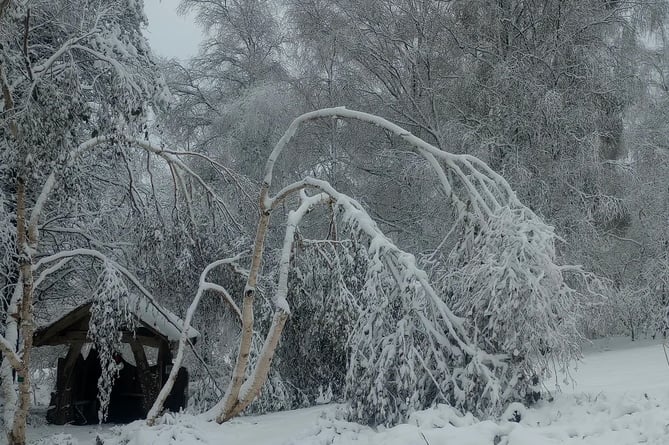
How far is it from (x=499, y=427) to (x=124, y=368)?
9213 millimetres

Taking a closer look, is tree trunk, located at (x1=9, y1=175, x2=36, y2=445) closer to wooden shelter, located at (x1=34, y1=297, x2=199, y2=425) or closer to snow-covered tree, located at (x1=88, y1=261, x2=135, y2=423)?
snow-covered tree, located at (x1=88, y1=261, x2=135, y2=423)

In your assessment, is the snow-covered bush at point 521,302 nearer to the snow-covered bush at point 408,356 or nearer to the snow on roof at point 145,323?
the snow-covered bush at point 408,356

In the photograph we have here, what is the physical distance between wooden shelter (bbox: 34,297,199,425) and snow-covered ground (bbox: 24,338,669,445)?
2205 mm

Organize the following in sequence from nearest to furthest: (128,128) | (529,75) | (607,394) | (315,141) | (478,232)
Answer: (607,394)
(128,128)
(478,232)
(529,75)
(315,141)

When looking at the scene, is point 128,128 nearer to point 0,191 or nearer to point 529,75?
point 0,191

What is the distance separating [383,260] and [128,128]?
116 inches

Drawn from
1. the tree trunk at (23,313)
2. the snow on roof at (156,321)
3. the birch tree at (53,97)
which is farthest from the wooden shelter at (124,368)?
the birch tree at (53,97)

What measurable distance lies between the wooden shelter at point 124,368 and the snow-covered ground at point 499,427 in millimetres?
2205

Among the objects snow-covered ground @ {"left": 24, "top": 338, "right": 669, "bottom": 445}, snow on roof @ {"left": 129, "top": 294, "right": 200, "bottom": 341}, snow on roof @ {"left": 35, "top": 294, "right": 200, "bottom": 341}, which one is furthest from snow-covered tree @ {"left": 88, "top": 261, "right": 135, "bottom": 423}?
snow on roof @ {"left": 35, "top": 294, "right": 200, "bottom": 341}

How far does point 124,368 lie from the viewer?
12773 millimetres

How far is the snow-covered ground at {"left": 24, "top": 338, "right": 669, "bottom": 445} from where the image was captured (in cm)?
505

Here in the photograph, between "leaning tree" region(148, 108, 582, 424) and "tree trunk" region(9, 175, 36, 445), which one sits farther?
"tree trunk" region(9, 175, 36, 445)

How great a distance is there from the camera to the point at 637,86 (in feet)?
43.0

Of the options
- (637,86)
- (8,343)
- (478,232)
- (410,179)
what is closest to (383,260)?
(478,232)
